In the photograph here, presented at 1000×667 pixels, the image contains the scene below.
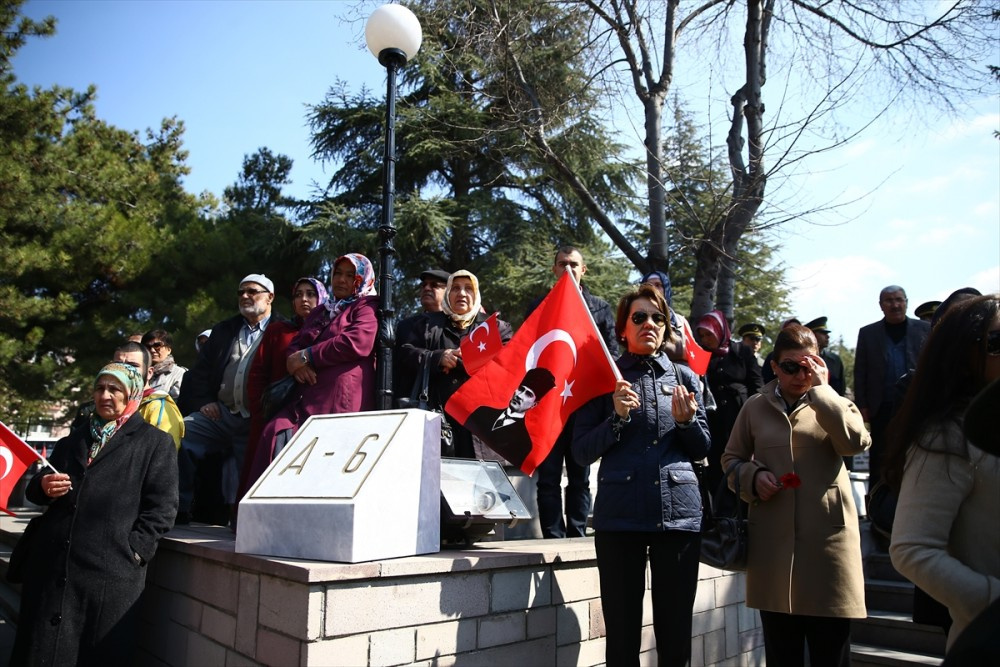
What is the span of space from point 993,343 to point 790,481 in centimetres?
139

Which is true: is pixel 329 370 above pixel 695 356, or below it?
below

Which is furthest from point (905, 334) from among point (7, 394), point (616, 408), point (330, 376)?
point (7, 394)

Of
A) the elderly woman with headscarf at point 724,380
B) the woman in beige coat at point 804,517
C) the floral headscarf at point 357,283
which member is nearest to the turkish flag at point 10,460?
the floral headscarf at point 357,283

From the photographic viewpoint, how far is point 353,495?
10.5 feet

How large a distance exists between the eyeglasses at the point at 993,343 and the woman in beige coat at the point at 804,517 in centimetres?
115

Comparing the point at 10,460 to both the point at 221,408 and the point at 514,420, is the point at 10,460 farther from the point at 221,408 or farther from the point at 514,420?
the point at 514,420

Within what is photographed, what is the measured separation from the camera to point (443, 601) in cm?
333

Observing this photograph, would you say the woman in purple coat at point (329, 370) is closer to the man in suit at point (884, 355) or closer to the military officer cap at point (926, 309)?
the man in suit at point (884, 355)

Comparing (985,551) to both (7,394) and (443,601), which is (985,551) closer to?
(443,601)

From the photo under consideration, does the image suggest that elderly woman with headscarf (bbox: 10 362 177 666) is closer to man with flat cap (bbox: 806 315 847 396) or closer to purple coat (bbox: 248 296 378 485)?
purple coat (bbox: 248 296 378 485)

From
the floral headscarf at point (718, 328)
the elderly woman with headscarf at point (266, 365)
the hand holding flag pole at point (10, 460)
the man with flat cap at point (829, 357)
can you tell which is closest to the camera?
the hand holding flag pole at point (10, 460)

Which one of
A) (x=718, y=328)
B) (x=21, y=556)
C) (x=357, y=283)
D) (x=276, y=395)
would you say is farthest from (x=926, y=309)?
(x=21, y=556)

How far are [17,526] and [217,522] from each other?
8.88ft

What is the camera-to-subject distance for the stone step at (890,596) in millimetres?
5470
